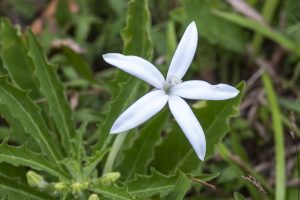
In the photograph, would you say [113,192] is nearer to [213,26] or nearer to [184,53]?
[184,53]

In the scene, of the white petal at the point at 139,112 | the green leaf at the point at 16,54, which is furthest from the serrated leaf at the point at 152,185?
the green leaf at the point at 16,54

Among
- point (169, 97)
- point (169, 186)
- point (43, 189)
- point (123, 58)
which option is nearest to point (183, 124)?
point (169, 97)

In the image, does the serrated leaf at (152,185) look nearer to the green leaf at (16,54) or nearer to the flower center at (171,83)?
the flower center at (171,83)

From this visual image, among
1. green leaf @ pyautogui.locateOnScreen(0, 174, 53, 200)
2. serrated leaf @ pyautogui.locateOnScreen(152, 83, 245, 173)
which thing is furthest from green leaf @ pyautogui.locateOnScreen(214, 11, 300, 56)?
green leaf @ pyautogui.locateOnScreen(0, 174, 53, 200)

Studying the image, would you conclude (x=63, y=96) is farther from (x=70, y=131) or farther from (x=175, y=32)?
(x=175, y=32)

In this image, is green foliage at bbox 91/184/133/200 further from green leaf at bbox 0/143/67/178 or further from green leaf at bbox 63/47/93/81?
green leaf at bbox 63/47/93/81

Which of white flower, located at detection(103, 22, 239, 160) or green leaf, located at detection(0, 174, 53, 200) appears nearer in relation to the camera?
white flower, located at detection(103, 22, 239, 160)
